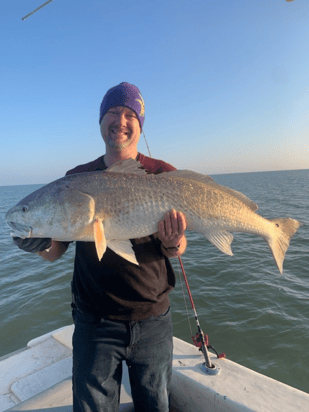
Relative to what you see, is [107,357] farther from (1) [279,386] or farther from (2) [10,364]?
(2) [10,364]

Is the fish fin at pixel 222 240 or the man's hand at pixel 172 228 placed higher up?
the man's hand at pixel 172 228

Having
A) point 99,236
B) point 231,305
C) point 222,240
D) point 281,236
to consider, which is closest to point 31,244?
point 99,236

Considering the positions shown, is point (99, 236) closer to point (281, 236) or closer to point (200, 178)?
point (200, 178)

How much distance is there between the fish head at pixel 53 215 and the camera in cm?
274

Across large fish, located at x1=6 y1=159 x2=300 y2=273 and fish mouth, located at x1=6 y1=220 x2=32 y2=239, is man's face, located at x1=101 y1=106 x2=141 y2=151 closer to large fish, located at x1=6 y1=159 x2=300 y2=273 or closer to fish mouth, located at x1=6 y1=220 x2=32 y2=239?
large fish, located at x1=6 y1=159 x2=300 y2=273

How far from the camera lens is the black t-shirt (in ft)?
8.84

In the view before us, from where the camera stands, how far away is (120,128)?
322cm

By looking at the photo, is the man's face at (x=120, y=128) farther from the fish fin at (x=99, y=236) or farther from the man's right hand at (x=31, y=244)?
the man's right hand at (x=31, y=244)

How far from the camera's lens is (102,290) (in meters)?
2.71

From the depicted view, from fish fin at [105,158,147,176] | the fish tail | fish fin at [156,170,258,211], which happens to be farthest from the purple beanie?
the fish tail

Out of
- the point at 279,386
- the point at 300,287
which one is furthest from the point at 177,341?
the point at 300,287

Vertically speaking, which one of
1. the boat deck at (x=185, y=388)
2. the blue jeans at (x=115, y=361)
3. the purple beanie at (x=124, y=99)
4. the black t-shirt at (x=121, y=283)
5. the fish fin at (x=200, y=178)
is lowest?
the boat deck at (x=185, y=388)

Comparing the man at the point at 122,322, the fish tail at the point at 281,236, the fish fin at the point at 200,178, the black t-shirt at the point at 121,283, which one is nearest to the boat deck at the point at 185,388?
the man at the point at 122,322

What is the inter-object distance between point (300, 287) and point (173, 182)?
8.04 meters
